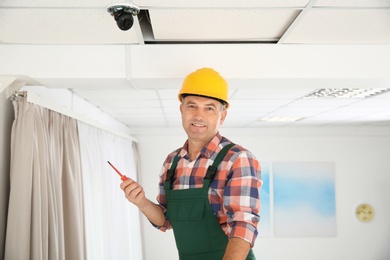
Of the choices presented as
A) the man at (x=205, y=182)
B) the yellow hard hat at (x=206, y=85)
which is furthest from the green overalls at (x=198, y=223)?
the yellow hard hat at (x=206, y=85)

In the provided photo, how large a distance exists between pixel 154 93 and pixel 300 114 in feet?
8.21

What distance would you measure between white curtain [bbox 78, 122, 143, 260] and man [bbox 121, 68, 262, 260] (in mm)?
2155

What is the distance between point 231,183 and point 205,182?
0.48 feet

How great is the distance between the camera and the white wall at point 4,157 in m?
2.42

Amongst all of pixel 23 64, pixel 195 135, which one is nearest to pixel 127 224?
pixel 23 64

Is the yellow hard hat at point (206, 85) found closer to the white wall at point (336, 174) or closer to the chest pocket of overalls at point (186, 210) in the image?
the chest pocket of overalls at point (186, 210)

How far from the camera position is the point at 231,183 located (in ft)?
5.55

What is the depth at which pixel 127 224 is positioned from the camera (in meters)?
5.82

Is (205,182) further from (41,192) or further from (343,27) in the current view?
(41,192)

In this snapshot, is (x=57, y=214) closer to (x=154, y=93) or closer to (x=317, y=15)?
(x=154, y=93)

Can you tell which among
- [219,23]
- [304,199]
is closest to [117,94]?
[219,23]

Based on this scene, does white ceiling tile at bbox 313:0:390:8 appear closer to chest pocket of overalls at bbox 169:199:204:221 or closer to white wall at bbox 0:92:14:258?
chest pocket of overalls at bbox 169:199:204:221

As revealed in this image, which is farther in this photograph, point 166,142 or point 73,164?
point 166,142

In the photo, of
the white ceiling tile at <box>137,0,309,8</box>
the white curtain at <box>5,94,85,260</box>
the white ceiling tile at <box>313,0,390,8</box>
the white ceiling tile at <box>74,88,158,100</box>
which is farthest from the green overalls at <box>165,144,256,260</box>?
the white ceiling tile at <box>74,88,158,100</box>
